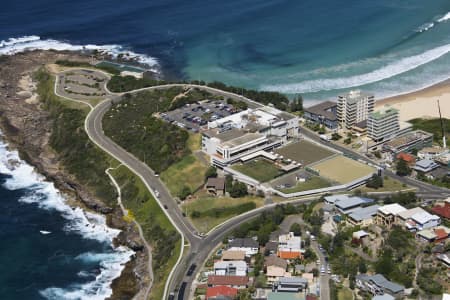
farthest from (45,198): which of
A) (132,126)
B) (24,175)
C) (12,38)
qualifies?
(12,38)

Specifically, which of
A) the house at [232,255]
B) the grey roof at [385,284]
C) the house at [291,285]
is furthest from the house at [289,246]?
the grey roof at [385,284]

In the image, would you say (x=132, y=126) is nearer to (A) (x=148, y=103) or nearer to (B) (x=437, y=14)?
(A) (x=148, y=103)

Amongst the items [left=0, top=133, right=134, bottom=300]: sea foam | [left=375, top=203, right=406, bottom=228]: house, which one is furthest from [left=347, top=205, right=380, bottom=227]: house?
[left=0, top=133, right=134, bottom=300]: sea foam

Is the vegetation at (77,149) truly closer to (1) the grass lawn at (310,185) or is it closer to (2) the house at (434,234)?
(1) the grass lawn at (310,185)

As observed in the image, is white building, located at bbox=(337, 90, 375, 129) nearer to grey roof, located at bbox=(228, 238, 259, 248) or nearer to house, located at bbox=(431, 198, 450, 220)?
house, located at bbox=(431, 198, 450, 220)

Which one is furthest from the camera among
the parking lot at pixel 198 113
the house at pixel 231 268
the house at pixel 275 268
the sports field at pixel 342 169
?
the parking lot at pixel 198 113

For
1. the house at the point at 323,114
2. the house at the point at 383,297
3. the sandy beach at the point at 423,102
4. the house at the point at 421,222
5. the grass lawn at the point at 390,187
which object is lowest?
the house at the point at 383,297
